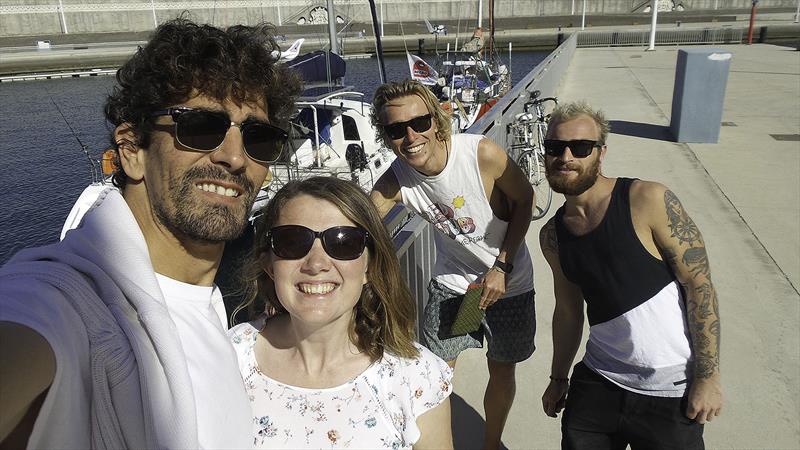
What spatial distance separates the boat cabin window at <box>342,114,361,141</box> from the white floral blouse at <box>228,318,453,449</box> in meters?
14.8

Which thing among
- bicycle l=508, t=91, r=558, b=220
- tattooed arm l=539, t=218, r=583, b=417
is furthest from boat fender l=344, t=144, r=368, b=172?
tattooed arm l=539, t=218, r=583, b=417

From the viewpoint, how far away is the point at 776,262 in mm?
5617

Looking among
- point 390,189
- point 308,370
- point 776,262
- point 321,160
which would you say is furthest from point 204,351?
point 321,160

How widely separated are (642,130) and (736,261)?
644cm

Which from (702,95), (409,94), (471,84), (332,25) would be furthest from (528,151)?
(471,84)

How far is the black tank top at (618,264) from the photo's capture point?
2.40m

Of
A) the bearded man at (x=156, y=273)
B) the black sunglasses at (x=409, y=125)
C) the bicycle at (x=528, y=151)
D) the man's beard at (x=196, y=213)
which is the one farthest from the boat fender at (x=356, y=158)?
the man's beard at (x=196, y=213)

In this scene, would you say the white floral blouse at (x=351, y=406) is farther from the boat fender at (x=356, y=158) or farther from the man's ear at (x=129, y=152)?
the boat fender at (x=356, y=158)

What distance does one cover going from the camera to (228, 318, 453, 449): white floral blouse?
1770mm

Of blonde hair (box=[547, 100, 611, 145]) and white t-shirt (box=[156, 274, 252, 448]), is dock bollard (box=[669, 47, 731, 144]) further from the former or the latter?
white t-shirt (box=[156, 274, 252, 448])

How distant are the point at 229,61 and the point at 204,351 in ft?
2.84

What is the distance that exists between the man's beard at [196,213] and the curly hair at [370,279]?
10.4 inches

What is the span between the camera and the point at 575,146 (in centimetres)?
263

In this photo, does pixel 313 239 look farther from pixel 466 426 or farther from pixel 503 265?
pixel 466 426
